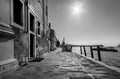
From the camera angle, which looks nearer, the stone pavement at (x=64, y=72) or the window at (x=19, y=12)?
the stone pavement at (x=64, y=72)

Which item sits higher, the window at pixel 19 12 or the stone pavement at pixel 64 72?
the window at pixel 19 12

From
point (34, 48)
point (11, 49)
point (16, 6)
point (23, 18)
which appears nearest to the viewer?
point (11, 49)

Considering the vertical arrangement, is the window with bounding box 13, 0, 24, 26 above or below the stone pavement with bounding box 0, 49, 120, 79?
above

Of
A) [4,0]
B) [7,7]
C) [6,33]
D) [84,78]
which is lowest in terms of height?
[84,78]

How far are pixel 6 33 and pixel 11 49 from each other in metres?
0.92

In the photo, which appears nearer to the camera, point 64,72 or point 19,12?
point 64,72

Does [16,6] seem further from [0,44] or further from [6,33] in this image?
[0,44]

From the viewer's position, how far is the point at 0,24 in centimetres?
315

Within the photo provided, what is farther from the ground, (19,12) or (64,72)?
(19,12)

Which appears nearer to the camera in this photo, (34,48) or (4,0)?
(4,0)

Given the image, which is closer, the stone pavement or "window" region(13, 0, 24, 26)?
the stone pavement

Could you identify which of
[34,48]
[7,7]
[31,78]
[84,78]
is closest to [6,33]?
[7,7]

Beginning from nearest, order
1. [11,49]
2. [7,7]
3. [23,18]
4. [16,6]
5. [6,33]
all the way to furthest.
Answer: [6,33]
[7,7]
[11,49]
[16,6]
[23,18]

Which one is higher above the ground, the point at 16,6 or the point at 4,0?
the point at 16,6
